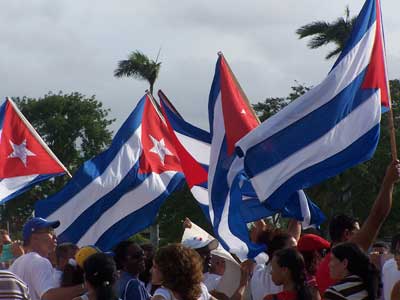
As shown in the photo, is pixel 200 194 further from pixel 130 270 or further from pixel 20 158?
pixel 130 270

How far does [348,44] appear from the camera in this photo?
9516 millimetres

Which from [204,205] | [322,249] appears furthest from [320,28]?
[322,249]

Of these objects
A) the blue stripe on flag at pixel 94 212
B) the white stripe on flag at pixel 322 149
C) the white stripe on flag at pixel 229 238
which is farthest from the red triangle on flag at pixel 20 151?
the white stripe on flag at pixel 322 149

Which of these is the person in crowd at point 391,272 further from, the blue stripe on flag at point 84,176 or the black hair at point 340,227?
the blue stripe on flag at point 84,176

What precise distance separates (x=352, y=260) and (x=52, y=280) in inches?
94.2

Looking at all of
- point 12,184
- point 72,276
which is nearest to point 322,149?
point 72,276

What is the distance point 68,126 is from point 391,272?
52653mm

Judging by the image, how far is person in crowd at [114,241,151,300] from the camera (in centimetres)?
801

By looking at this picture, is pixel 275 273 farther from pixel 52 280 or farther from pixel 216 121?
pixel 216 121

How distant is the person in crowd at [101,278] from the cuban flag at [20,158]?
6.25 meters

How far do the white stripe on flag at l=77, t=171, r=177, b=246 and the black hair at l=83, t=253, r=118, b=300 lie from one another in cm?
488

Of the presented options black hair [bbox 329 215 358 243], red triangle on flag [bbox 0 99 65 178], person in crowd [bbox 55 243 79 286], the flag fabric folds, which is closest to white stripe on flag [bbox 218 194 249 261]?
the flag fabric folds

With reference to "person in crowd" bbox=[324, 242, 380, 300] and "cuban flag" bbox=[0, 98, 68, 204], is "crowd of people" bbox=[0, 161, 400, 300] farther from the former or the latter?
"cuban flag" bbox=[0, 98, 68, 204]

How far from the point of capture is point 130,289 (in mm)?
8016
